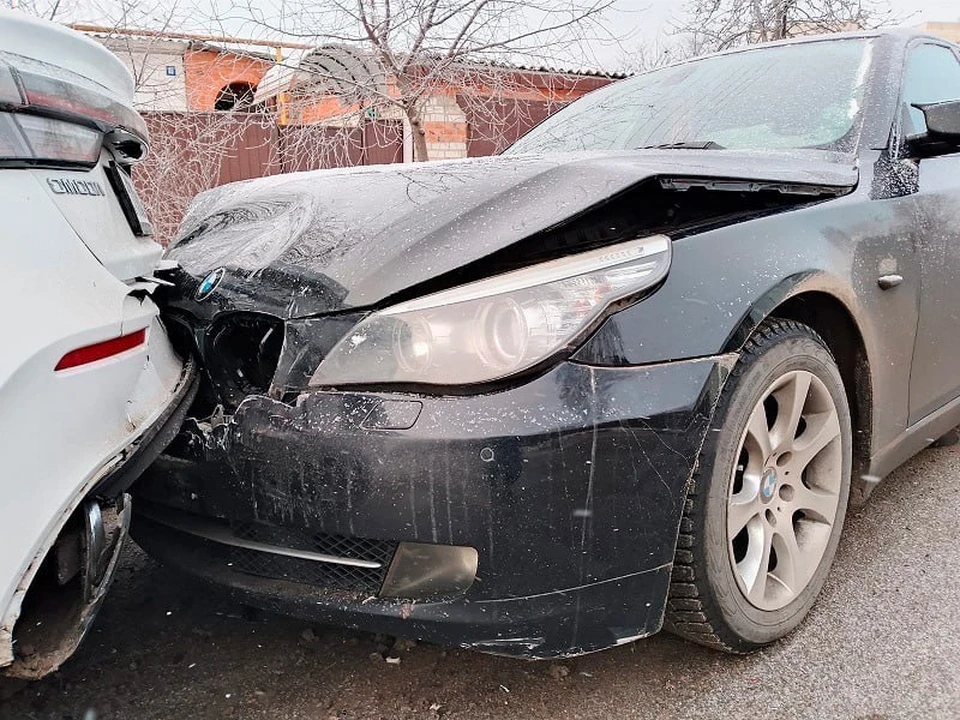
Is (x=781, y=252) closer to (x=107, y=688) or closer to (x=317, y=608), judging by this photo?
(x=317, y=608)

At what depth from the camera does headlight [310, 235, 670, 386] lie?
4.92 ft

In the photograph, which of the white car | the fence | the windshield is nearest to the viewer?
the white car

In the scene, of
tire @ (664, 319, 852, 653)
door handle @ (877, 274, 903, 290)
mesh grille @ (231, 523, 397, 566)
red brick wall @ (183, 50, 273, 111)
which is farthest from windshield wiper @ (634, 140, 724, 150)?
red brick wall @ (183, 50, 273, 111)

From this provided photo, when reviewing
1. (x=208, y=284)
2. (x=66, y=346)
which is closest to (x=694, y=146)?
(x=208, y=284)

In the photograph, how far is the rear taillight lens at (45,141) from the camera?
47.3 inches

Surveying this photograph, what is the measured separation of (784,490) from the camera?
6.61ft

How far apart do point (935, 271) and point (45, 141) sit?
237cm

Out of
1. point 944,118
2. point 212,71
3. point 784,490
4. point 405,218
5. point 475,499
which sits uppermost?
point 212,71

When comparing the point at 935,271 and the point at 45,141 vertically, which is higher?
the point at 45,141

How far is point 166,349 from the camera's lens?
167 centimetres

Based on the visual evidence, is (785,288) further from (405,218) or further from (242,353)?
(242,353)

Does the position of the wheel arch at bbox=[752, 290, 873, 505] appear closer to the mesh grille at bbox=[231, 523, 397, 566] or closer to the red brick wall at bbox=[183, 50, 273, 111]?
the mesh grille at bbox=[231, 523, 397, 566]

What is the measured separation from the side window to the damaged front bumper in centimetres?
156

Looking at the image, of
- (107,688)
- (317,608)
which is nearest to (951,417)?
(317,608)
